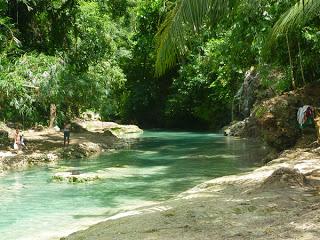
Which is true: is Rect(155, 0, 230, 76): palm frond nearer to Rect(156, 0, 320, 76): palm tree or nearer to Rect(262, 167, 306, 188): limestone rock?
Rect(156, 0, 320, 76): palm tree

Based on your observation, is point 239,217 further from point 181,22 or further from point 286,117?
point 286,117

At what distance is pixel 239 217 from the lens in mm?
7398

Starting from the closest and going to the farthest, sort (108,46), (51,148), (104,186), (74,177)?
(104,186), (74,177), (51,148), (108,46)

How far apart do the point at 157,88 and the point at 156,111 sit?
221cm

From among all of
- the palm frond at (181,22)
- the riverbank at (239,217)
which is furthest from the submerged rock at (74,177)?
the palm frond at (181,22)

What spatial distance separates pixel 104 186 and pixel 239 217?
7901 mm

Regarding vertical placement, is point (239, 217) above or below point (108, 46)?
below

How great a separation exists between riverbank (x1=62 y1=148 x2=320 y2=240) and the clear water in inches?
86.2

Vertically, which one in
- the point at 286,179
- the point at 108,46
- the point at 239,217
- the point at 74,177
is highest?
the point at 108,46

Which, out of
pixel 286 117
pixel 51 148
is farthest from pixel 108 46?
pixel 286 117

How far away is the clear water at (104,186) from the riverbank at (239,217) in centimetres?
219

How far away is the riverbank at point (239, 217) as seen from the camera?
6.34 meters

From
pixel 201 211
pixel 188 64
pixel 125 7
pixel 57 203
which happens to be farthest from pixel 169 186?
pixel 188 64

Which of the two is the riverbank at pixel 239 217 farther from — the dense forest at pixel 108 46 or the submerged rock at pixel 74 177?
the submerged rock at pixel 74 177
